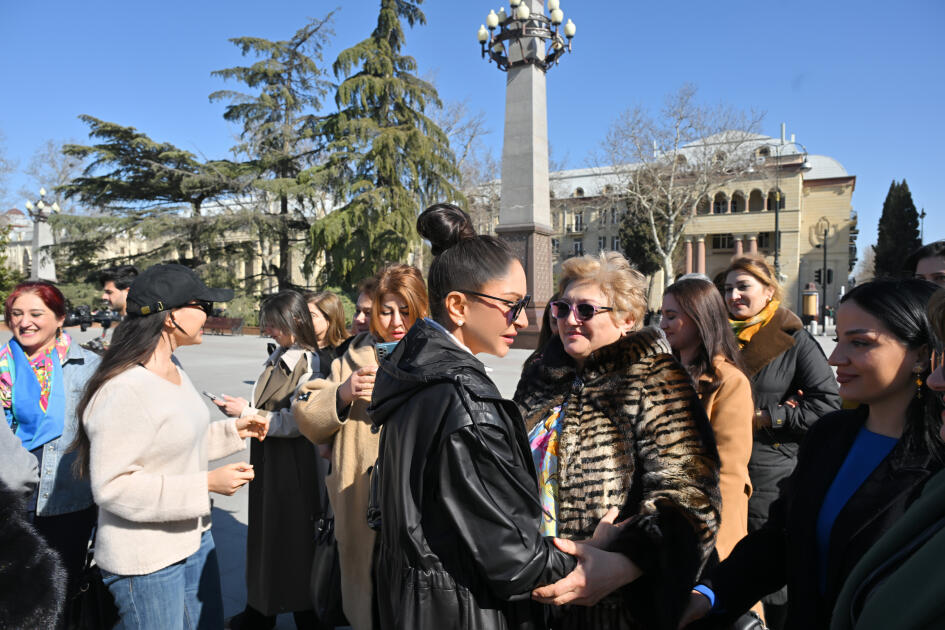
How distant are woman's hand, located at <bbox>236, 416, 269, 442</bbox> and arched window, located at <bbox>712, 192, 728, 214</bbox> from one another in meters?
62.0

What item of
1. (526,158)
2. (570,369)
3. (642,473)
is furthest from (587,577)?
(526,158)

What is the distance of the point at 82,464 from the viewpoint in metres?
2.20

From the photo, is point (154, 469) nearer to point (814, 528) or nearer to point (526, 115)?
point (814, 528)

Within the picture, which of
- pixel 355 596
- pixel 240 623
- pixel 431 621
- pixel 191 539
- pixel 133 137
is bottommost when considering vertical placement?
pixel 240 623

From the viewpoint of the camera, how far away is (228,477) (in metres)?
2.25

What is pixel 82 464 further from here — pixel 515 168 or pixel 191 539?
pixel 515 168

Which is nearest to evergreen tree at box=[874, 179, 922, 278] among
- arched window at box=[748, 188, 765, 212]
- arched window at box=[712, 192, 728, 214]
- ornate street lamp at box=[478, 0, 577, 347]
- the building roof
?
the building roof

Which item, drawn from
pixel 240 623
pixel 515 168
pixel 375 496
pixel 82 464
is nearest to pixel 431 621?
pixel 375 496

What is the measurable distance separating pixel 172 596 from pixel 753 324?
3.32 meters

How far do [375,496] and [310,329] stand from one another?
192 centimetres

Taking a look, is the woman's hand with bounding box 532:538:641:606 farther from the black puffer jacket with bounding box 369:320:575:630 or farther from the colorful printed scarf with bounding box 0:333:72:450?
the colorful printed scarf with bounding box 0:333:72:450

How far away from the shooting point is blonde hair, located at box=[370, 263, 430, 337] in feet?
9.66

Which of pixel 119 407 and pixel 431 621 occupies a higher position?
pixel 119 407

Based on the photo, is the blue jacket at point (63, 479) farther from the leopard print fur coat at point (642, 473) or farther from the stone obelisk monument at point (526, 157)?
the stone obelisk monument at point (526, 157)
